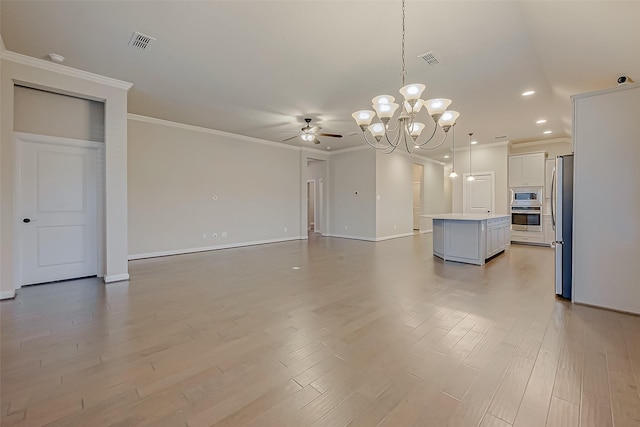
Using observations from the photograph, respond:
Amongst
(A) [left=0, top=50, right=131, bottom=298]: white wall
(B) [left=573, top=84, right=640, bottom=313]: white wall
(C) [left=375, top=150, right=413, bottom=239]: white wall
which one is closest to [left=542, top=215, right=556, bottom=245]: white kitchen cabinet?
(C) [left=375, top=150, right=413, bottom=239]: white wall

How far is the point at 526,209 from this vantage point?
785 cm

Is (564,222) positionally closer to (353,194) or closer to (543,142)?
(353,194)

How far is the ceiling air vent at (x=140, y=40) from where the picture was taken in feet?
10.1

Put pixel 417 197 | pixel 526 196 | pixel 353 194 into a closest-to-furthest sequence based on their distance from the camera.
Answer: pixel 526 196
pixel 353 194
pixel 417 197

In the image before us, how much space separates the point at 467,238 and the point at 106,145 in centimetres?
622

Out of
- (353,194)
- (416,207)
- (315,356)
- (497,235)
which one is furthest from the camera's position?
(416,207)

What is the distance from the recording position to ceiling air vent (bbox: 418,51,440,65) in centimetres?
339

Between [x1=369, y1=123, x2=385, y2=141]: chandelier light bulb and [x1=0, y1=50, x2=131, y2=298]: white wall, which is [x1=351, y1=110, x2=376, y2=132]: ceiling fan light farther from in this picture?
[x1=0, y1=50, x2=131, y2=298]: white wall

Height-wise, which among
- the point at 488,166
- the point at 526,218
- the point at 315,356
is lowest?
the point at 315,356

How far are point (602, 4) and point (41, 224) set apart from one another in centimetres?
696

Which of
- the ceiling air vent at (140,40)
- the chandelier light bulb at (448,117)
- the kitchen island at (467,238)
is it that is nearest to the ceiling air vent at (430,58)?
the chandelier light bulb at (448,117)

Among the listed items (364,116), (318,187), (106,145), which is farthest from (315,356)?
(318,187)

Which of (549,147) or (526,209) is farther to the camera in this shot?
(549,147)

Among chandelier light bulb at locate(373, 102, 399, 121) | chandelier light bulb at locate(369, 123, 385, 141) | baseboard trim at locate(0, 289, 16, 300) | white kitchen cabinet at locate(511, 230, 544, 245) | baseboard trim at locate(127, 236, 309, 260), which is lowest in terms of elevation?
baseboard trim at locate(0, 289, 16, 300)
